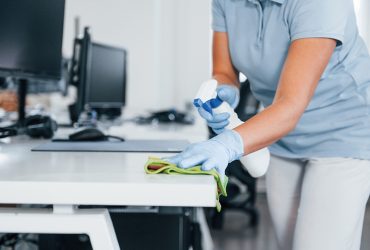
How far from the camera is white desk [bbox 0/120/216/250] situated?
0.75 metres

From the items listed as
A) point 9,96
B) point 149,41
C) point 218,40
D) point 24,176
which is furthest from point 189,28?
point 24,176

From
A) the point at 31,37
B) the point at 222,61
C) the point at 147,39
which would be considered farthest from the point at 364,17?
the point at 31,37

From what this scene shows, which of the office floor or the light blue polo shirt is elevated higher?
the light blue polo shirt

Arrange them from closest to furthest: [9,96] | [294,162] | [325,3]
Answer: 1. [325,3]
2. [294,162]
3. [9,96]

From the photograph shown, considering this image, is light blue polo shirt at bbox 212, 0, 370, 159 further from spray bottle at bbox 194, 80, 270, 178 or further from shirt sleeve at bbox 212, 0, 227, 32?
spray bottle at bbox 194, 80, 270, 178

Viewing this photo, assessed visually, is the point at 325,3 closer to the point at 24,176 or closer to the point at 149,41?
the point at 24,176

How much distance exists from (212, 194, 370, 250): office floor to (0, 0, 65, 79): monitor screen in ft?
5.46

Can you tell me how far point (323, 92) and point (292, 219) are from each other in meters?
0.41

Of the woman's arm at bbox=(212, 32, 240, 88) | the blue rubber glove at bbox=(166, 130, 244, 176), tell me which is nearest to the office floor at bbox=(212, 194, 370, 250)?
the woman's arm at bbox=(212, 32, 240, 88)

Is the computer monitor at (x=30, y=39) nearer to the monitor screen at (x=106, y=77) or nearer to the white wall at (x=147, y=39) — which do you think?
the monitor screen at (x=106, y=77)

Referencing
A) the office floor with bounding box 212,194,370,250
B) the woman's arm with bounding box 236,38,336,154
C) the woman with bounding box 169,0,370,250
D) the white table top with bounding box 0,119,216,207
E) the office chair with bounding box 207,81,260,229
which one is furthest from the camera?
the office chair with bounding box 207,81,260,229

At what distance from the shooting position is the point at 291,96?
1076 millimetres

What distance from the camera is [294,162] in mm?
1505

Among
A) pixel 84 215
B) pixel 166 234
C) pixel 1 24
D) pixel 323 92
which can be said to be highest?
pixel 1 24
